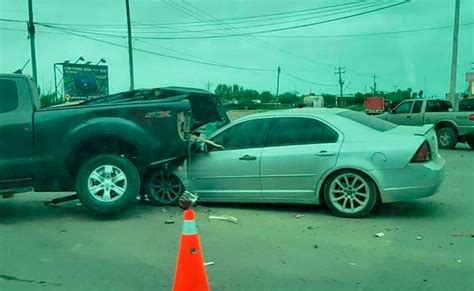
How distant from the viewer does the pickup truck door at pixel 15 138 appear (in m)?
7.19

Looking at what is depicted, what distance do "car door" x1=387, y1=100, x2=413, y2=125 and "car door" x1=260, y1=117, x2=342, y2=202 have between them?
13.3 meters

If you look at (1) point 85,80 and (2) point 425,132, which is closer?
(2) point 425,132

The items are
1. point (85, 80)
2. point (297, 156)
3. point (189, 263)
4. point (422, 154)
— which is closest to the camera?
point (189, 263)

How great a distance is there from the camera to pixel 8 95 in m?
7.35

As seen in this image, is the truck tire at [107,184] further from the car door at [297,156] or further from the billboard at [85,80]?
the billboard at [85,80]

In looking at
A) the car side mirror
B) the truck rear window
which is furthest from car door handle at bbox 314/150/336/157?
the truck rear window

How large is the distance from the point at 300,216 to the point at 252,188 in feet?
2.48

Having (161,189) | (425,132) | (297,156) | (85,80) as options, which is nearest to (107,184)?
(161,189)

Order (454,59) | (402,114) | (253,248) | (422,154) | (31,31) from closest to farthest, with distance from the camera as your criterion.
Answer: (253,248) → (422,154) → (402,114) → (31,31) → (454,59)

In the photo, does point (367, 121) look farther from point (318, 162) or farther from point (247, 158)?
point (247, 158)

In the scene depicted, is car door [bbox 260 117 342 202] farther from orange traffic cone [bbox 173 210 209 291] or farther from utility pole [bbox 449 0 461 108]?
utility pole [bbox 449 0 461 108]

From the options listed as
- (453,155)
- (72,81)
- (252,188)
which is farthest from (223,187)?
(72,81)

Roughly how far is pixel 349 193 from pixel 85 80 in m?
39.0

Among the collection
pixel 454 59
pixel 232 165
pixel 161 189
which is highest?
pixel 454 59
